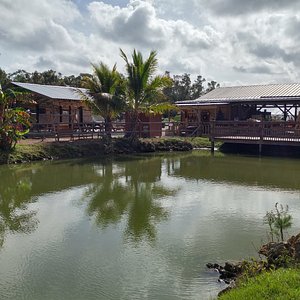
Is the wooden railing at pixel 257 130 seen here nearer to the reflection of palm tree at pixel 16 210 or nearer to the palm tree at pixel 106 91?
the palm tree at pixel 106 91

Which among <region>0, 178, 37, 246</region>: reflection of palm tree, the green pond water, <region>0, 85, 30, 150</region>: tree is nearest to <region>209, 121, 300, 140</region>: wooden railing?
the green pond water

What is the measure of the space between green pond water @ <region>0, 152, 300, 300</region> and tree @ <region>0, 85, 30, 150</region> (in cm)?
182

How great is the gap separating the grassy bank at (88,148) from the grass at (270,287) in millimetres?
13564

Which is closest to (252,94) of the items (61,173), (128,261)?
(61,173)

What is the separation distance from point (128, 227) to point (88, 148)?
12361mm

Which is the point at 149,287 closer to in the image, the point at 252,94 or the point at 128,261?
the point at 128,261

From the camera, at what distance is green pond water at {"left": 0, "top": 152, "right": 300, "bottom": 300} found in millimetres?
5465

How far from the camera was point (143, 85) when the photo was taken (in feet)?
70.3

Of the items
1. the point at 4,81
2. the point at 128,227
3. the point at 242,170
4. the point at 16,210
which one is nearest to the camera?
the point at 128,227

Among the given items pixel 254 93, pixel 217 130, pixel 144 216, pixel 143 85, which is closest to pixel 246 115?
pixel 254 93

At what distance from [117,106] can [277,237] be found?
49.8ft

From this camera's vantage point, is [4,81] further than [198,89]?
No

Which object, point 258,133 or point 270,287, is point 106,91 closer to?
point 258,133

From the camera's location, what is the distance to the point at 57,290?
5258mm
